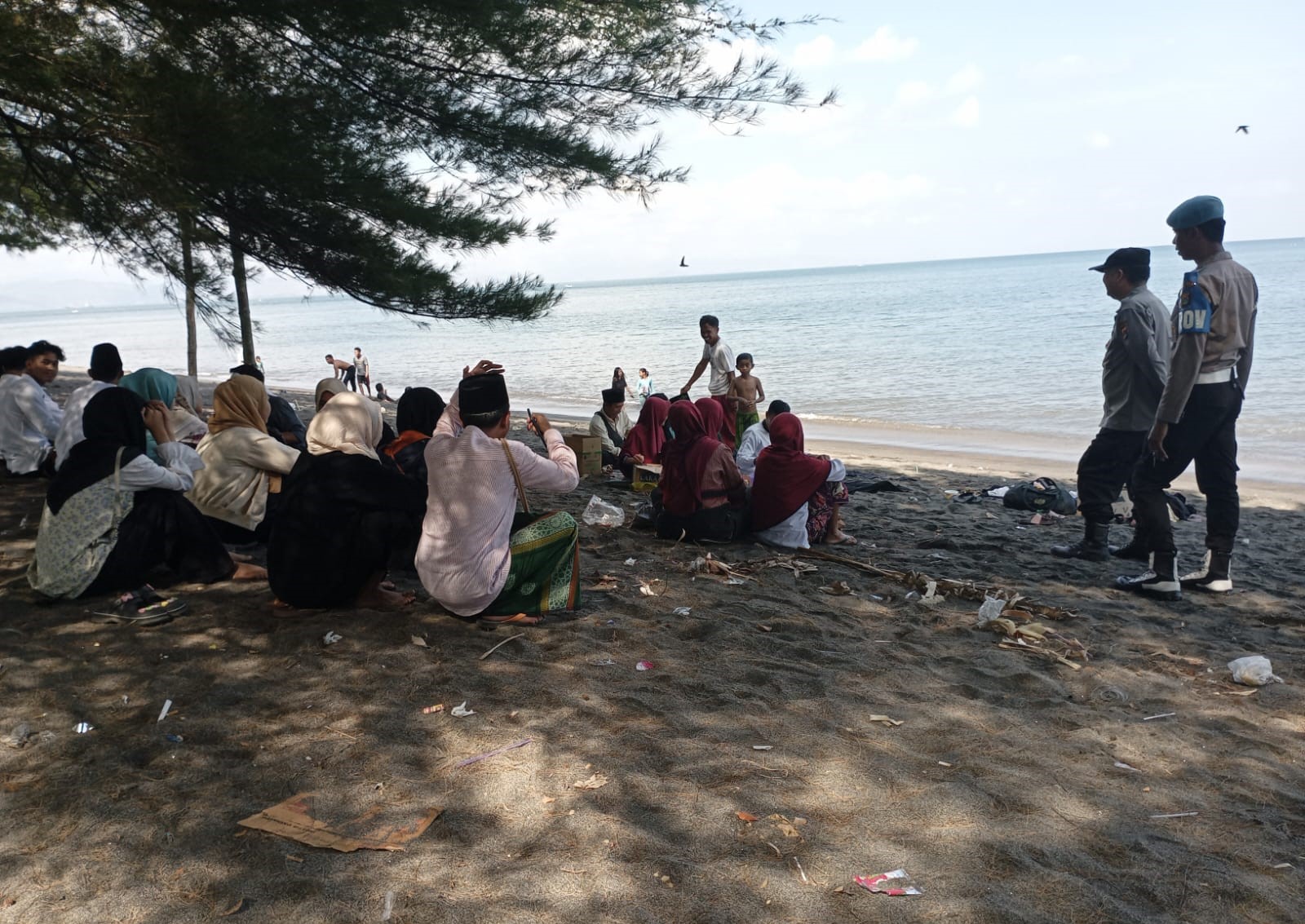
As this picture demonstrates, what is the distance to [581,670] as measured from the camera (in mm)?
3863

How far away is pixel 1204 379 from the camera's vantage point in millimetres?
4918

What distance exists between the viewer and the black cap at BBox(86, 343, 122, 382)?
583cm

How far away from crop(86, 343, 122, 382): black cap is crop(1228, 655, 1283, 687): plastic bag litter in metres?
6.37

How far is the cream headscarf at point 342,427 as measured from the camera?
4301 millimetres

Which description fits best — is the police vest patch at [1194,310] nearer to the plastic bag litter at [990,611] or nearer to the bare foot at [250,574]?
the plastic bag litter at [990,611]

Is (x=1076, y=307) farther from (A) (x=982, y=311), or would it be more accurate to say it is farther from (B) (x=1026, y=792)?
(B) (x=1026, y=792)

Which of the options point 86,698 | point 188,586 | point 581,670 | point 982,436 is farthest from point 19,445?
point 982,436

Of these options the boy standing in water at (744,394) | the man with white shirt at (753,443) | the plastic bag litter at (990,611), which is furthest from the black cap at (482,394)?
the boy standing in water at (744,394)

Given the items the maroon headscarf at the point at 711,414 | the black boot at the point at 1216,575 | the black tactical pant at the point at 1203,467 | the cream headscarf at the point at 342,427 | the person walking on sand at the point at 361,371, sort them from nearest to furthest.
Result: the cream headscarf at the point at 342,427 < the black tactical pant at the point at 1203,467 < the black boot at the point at 1216,575 < the maroon headscarf at the point at 711,414 < the person walking on sand at the point at 361,371

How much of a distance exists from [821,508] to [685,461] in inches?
40.9

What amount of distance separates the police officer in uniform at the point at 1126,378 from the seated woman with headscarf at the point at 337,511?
163 inches

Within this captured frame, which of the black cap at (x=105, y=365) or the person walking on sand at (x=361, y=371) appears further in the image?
the person walking on sand at (x=361, y=371)

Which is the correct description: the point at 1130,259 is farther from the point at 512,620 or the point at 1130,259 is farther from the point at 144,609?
the point at 144,609

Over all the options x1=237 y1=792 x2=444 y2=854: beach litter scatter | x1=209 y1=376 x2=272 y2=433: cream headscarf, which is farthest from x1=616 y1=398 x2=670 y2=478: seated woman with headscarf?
x1=237 y1=792 x2=444 y2=854: beach litter scatter
